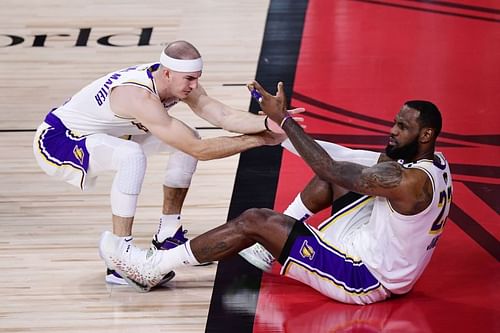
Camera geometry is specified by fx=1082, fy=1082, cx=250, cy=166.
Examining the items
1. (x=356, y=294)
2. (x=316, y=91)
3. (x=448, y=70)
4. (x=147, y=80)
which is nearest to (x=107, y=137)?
(x=147, y=80)

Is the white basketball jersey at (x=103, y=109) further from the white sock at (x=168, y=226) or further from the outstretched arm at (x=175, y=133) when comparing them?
the white sock at (x=168, y=226)

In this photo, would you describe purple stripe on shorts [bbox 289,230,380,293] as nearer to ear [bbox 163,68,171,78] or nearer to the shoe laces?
the shoe laces

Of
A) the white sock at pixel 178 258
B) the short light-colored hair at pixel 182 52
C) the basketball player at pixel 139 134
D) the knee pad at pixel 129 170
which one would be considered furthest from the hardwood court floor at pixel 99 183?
the short light-colored hair at pixel 182 52

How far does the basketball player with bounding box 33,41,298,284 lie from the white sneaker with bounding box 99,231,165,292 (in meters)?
0.08

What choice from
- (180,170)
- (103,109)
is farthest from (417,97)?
(103,109)

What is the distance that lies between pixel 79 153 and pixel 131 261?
2.42 feet

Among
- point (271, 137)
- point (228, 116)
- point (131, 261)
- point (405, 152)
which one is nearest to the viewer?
point (405, 152)

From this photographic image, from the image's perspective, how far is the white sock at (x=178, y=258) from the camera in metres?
5.71

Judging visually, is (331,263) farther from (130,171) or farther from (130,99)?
(130,99)

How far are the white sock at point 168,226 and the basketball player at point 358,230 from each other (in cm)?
52

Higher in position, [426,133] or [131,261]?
[426,133]

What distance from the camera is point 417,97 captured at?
8.62 meters

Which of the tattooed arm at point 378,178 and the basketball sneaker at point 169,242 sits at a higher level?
the tattooed arm at point 378,178

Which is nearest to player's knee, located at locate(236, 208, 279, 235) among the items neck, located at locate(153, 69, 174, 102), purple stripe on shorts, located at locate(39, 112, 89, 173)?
neck, located at locate(153, 69, 174, 102)
